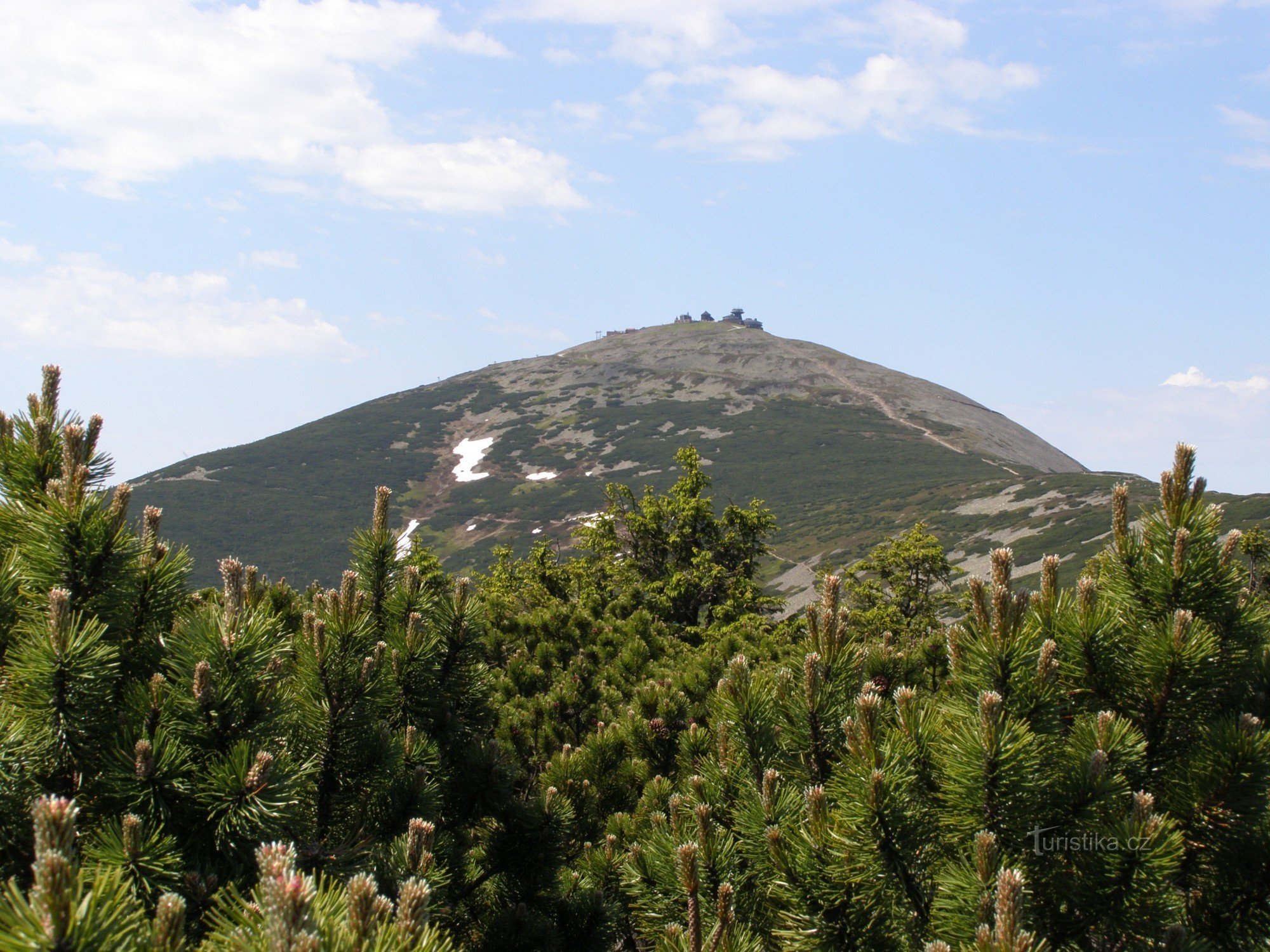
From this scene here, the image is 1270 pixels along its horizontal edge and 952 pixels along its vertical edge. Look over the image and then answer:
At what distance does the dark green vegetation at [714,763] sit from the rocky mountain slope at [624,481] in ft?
277

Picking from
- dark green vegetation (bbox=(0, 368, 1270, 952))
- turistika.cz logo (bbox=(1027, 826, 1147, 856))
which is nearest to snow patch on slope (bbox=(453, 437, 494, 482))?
dark green vegetation (bbox=(0, 368, 1270, 952))

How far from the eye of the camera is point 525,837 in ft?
18.0

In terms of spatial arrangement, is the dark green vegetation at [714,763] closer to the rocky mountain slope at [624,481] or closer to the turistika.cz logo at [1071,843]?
the turistika.cz logo at [1071,843]

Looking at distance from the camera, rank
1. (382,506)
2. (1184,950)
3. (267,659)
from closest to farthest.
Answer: (1184,950), (267,659), (382,506)

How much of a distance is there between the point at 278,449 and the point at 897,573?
6667 inches

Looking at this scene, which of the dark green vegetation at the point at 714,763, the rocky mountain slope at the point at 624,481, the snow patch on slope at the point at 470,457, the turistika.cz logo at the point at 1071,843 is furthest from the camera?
the snow patch on slope at the point at 470,457

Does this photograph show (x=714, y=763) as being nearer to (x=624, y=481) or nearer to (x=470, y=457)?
(x=624, y=481)

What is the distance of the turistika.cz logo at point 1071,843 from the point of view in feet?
10.2

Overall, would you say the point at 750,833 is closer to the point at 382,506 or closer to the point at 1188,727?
the point at 1188,727

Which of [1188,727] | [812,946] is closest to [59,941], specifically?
[812,946]

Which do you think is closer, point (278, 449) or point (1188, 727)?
point (1188, 727)

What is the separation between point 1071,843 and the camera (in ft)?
10.4

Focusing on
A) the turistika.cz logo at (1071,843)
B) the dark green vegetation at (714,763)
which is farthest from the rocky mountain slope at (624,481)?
the turistika.cz logo at (1071,843)

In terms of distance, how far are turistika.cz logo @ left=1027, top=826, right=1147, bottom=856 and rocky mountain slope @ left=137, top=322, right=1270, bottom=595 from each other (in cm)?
8509
